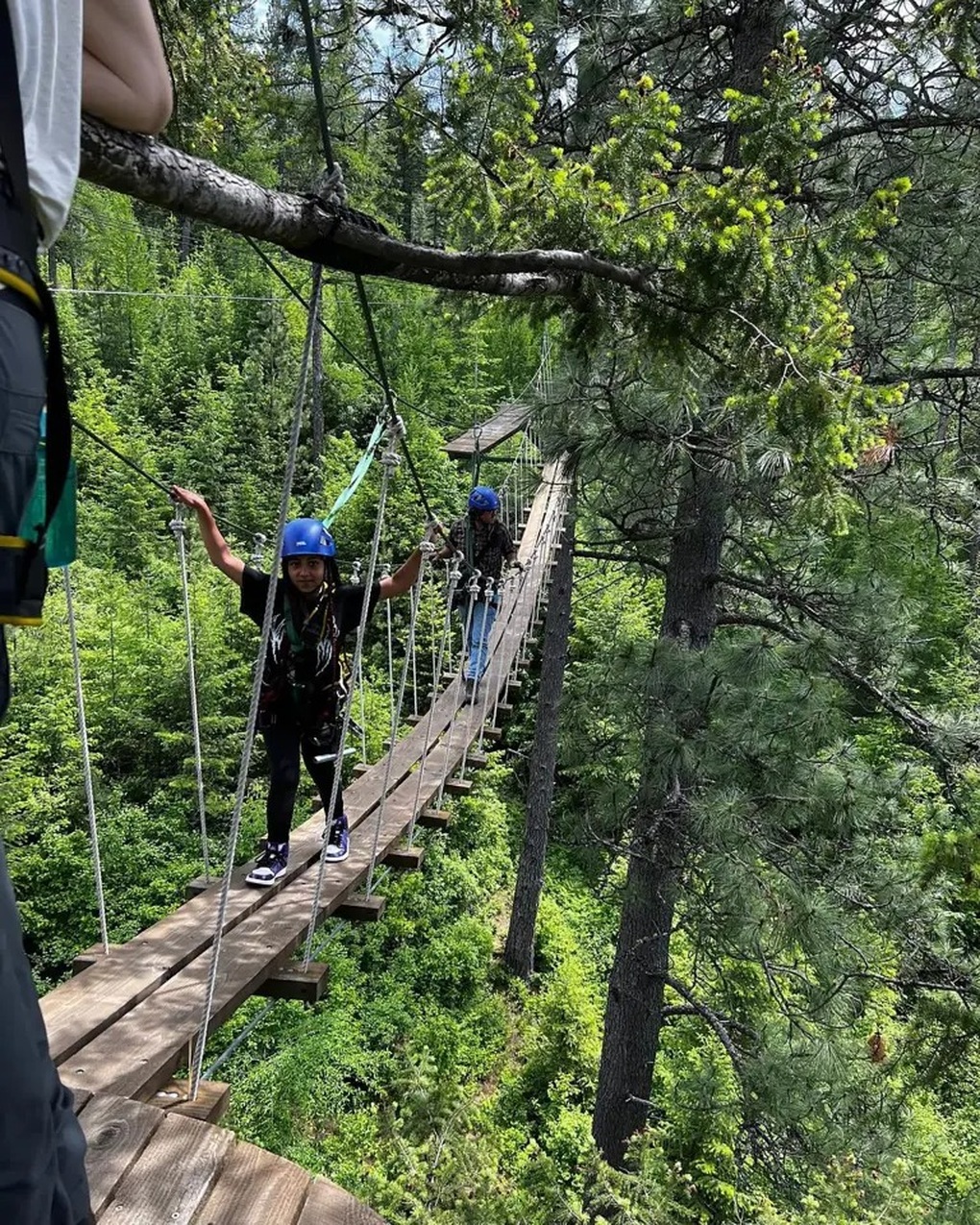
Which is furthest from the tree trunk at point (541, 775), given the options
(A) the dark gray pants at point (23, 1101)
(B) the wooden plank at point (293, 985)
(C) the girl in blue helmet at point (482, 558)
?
(A) the dark gray pants at point (23, 1101)

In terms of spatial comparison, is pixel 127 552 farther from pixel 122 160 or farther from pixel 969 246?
pixel 122 160

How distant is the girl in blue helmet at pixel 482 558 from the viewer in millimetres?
3900

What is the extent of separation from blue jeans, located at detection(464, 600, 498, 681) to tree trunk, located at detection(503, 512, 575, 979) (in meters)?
1.16

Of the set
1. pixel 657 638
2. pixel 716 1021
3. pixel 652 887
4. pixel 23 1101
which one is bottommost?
pixel 716 1021

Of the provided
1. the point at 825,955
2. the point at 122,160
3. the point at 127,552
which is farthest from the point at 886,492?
the point at 127,552

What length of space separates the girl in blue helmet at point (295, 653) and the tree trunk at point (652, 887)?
1450 millimetres

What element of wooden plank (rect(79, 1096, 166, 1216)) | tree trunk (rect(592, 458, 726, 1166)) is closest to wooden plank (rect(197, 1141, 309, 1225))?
wooden plank (rect(79, 1096, 166, 1216))

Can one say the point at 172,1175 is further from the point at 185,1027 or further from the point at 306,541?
the point at 306,541

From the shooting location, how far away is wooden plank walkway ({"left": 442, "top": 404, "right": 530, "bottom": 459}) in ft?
15.3

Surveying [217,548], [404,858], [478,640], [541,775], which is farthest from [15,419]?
[541,775]

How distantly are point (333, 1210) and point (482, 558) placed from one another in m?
3.27

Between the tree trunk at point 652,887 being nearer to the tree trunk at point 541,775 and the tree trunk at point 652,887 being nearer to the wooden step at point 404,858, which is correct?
the wooden step at point 404,858

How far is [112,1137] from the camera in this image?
1.02 meters

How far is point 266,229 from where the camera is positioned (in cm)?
96
